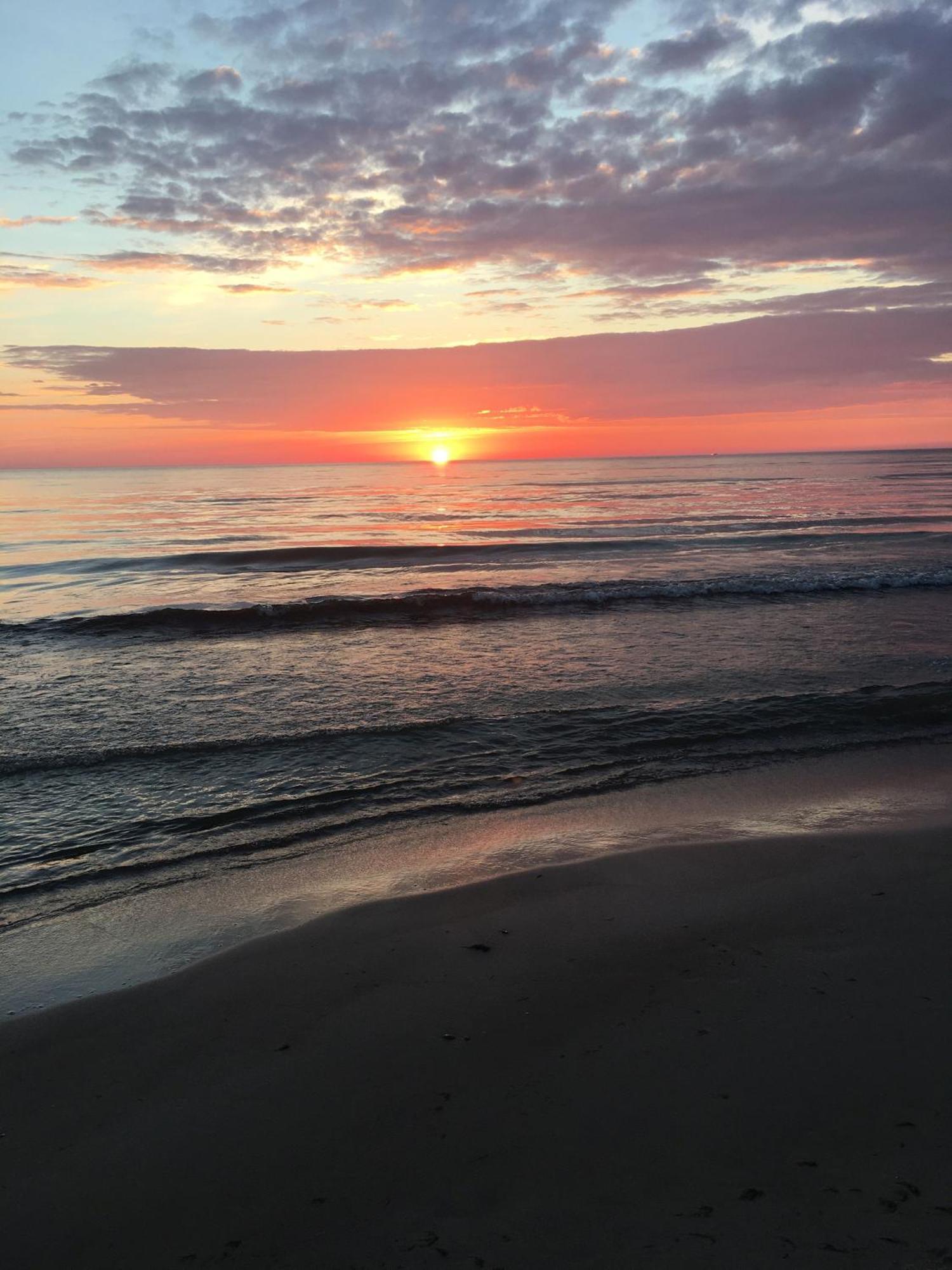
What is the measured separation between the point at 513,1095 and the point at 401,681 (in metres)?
7.63

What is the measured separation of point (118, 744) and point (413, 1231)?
6.59m

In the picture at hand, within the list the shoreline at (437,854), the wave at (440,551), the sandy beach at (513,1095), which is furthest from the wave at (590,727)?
the wave at (440,551)

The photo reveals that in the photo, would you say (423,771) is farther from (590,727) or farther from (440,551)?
(440,551)

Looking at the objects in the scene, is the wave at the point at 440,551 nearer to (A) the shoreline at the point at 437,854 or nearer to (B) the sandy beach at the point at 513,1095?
(A) the shoreline at the point at 437,854


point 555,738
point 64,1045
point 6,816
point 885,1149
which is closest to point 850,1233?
point 885,1149

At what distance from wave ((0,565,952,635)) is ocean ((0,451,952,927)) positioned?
10cm

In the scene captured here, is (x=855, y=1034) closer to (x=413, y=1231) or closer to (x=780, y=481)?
(x=413, y=1231)

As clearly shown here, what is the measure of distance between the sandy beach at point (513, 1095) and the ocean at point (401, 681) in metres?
1.79

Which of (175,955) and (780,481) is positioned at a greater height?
(780,481)

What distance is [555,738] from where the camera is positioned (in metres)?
8.21

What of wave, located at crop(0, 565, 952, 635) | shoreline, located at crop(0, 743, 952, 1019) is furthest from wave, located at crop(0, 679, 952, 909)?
wave, located at crop(0, 565, 952, 635)

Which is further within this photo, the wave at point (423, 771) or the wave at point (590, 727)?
the wave at point (590, 727)

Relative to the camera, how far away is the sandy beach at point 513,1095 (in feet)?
8.41

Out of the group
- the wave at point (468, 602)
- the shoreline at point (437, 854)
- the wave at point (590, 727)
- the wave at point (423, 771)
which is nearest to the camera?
the shoreline at point (437, 854)
